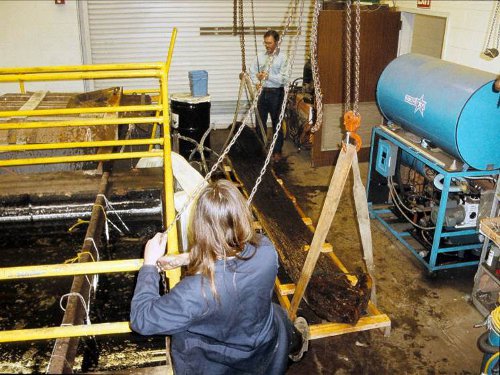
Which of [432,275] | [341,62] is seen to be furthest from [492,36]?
[432,275]

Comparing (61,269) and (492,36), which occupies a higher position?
(492,36)

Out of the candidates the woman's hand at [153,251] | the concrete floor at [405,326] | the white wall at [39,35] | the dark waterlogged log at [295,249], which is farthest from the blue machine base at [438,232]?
the white wall at [39,35]

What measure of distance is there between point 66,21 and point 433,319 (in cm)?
895

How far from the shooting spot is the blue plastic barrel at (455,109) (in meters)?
4.76

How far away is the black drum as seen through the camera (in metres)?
8.12

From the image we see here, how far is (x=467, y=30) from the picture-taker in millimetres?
6402

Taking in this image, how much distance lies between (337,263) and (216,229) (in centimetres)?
311

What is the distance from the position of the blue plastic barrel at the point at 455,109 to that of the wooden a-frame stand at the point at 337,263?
187 centimetres

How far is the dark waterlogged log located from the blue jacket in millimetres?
1680

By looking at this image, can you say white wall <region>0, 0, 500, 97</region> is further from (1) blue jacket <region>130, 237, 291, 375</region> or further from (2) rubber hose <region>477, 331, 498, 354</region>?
(1) blue jacket <region>130, 237, 291, 375</region>

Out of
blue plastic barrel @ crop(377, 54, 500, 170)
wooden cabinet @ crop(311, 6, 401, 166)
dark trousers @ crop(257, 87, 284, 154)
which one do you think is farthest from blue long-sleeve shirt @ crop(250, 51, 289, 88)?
blue plastic barrel @ crop(377, 54, 500, 170)

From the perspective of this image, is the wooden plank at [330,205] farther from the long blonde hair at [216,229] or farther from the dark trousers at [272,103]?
the dark trousers at [272,103]

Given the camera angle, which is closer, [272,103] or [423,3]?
[423,3]

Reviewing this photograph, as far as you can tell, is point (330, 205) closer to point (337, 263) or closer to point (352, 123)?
point (352, 123)
